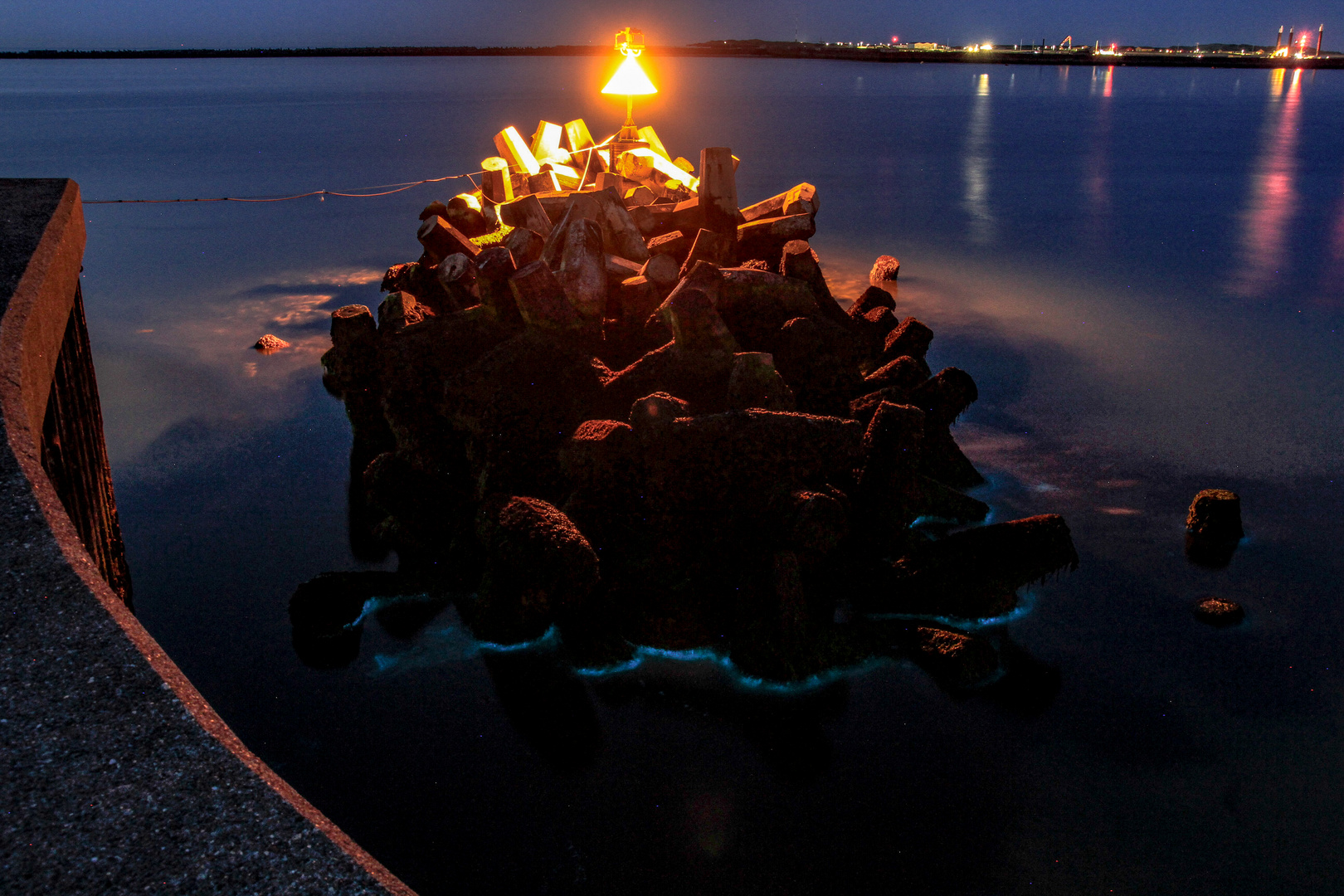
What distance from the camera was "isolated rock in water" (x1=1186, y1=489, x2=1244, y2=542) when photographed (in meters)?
4.46

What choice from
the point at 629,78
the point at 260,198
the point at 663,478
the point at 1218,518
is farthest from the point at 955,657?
the point at 260,198

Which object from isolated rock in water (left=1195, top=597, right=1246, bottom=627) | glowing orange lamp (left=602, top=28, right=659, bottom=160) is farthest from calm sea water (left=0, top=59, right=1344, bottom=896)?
glowing orange lamp (left=602, top=28, right=659, bottom=160)

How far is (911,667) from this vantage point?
3578 mm

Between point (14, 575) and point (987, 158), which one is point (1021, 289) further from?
point (987, 158)

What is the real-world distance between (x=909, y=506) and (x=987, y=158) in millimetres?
19617

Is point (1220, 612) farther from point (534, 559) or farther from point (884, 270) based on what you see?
point (884, 270)

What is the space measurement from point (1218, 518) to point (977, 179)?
588 inches

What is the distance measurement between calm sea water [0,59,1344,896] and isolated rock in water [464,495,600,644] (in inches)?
13.3

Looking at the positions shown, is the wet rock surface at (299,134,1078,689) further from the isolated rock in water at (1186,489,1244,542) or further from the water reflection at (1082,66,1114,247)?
the water reflection at (1082,66,1114,247)

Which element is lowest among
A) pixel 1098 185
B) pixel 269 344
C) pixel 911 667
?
pixel 1098 185

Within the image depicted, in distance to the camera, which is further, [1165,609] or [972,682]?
[1165,609]

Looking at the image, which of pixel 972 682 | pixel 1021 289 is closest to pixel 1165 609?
pixel 972 682

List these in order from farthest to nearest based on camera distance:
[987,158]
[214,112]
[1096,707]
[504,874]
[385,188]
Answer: [214,112]
[987,158]
[385,188]
[1096,707]
[504,874]

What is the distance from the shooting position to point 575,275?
16.0ft
